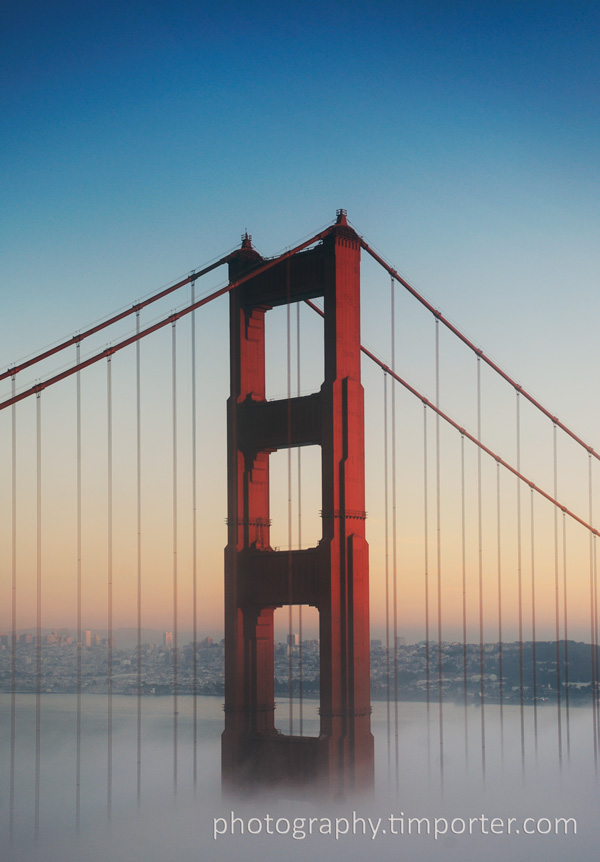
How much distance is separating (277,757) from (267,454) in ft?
27.5

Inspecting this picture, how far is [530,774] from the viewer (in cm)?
4600

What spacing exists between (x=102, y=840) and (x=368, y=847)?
278 inches

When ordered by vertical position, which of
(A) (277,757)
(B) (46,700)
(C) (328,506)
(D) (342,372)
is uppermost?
(D) (342,372)

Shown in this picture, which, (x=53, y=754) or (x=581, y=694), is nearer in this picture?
(x=53, y=754)

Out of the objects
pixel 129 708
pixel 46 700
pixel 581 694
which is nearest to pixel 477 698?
pixel 581 694

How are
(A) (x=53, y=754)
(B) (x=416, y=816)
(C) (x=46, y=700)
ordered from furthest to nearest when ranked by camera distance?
(C) (x=46, y=700), (A) (x=53, y=754), (B) (x=416, y=816)

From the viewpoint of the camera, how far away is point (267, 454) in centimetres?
3616

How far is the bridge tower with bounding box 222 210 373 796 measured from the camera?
108 ft

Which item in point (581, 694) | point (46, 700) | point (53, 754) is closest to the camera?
point (53, 754)

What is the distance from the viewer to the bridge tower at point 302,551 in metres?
32.9

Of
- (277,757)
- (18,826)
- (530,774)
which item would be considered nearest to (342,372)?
(277,757)

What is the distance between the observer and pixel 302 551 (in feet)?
111

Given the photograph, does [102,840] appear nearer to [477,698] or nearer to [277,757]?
[277,757]

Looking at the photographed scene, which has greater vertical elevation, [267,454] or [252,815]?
[267,454]
